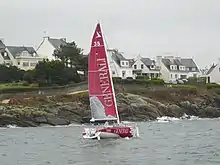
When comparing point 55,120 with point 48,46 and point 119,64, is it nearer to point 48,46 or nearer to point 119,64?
point 119,64

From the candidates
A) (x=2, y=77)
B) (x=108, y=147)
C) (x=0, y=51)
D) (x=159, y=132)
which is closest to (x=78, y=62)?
(x=2, y=77)

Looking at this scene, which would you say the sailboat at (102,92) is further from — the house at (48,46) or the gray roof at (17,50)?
the gray roof at (17,50)

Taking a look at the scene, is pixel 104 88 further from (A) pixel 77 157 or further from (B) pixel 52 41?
(B) pixel 52 41

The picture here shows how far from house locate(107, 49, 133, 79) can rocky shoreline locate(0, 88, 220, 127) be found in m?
29.2

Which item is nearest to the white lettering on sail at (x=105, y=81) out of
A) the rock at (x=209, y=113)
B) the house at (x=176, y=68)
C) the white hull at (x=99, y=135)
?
the white hull at (x=99, y=135)

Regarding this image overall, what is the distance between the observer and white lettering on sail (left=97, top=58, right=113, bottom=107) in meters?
52.4

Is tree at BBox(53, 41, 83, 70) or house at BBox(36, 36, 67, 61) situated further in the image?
house at BBox(36, 36, 67, 61)

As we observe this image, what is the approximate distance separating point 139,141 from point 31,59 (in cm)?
9137

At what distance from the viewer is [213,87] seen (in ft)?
420

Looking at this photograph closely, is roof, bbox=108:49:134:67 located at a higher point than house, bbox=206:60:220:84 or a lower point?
higher

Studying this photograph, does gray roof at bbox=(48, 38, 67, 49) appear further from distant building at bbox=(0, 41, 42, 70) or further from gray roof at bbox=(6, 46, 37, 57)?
gray roof at bbox=(6, 46, 37, 57)

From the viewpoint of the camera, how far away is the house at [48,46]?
142m

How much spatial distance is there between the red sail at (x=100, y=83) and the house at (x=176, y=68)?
104 m

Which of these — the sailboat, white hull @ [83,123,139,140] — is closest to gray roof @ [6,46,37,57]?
white hull @ [83,123,139,140]
